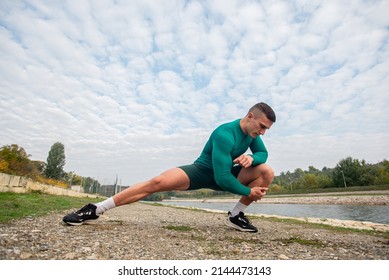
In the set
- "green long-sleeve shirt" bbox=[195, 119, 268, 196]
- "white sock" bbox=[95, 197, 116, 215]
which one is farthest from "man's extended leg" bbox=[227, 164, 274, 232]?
"white sock" bbox=[95, 197, 116, 215]

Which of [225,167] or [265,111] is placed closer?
[225,167]

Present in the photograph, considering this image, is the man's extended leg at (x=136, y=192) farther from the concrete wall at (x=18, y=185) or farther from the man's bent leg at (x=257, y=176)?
the concrete wall at (x=18, y=185)

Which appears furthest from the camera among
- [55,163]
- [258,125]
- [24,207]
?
[55,163]

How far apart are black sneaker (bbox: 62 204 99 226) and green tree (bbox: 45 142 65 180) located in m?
62.5

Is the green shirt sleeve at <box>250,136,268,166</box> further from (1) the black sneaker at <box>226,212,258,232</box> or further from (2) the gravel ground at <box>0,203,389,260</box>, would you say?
(2) the gravel ground at <box>0,203,389,260</box>

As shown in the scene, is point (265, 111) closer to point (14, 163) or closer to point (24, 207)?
point (24, 207)

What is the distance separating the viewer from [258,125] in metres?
3.58

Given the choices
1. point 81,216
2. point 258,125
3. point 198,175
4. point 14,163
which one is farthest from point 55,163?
point 258,125

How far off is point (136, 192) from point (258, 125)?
2.10 metres

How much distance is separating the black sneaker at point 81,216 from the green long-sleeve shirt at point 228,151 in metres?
1.78
